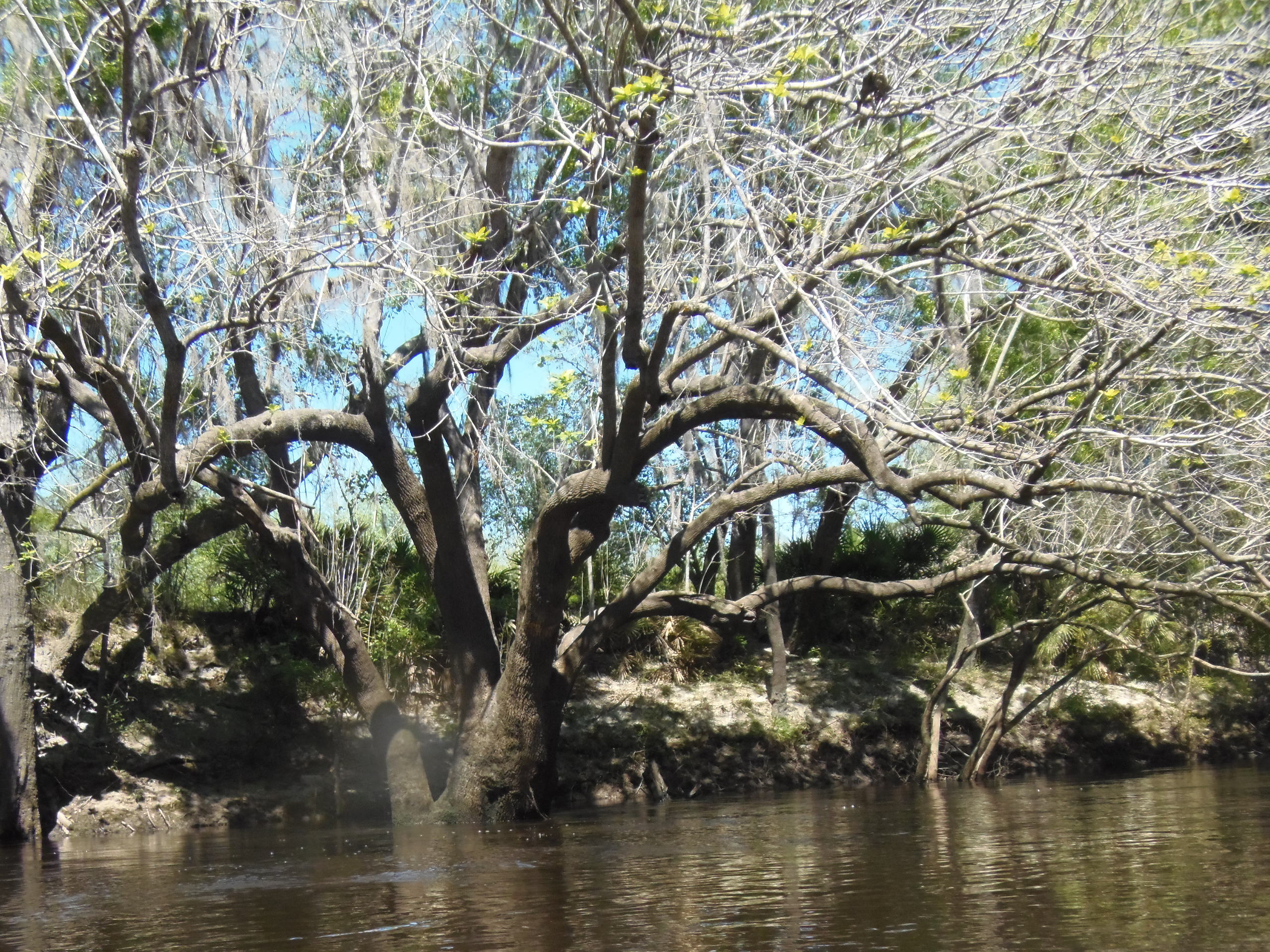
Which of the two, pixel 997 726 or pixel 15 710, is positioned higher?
pixel 15 710

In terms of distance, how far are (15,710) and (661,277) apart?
7.71 meters

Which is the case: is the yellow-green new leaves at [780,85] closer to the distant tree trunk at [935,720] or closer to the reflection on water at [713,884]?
the reflection on water at [713,884]

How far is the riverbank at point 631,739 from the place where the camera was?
14438 mm

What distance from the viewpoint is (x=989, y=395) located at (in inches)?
391

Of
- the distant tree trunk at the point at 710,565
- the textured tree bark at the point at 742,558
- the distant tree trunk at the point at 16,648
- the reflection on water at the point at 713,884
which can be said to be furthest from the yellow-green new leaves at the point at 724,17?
the textured tree bark at the point at 742,558

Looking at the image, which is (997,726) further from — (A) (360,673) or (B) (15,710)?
(B) (15,710)

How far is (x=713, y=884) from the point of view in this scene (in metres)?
7.18

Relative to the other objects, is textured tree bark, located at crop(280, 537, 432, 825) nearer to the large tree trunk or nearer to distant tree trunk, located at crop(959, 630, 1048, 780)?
the large tree trunk

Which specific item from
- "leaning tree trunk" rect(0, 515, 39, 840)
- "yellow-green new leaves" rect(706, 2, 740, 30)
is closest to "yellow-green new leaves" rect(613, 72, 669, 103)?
"yellow-green new leaves" rect(706, 2, 740, 30)

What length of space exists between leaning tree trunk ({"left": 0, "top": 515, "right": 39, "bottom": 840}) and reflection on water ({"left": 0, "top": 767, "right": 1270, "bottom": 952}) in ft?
2.08

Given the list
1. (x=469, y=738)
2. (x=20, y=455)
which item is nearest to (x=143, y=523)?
(x=20, y=455)

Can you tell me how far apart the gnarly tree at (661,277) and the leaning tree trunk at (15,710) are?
107 cm

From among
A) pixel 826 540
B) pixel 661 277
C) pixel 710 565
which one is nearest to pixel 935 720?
pixel 710 565

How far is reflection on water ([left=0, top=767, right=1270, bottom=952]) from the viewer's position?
5484mm
